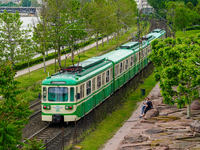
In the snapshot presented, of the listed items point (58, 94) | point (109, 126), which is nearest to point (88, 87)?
point (58, 94)

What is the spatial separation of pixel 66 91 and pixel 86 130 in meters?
2.58

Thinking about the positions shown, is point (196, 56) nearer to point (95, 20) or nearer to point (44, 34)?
point (44, 34)

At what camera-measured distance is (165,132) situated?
17.7 metres

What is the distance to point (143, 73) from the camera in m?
38.6

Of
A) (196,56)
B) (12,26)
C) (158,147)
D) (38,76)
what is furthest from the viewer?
(38,76)

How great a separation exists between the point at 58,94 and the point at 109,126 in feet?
13.2

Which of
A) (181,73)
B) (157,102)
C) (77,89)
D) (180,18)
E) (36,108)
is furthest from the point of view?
(180,18)

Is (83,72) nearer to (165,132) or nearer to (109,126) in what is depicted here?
(109,126)

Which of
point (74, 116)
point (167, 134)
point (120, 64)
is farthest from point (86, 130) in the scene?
point (120, 64)

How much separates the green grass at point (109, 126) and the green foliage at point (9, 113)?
6036mm

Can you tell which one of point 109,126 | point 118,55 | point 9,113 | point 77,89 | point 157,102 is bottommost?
point 109,126

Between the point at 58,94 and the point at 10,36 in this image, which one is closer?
the point at 58,94

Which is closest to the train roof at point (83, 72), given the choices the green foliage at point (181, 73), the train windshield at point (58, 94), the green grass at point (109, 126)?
the train windshield at point (58, 94)

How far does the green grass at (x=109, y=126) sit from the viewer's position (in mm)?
18208
